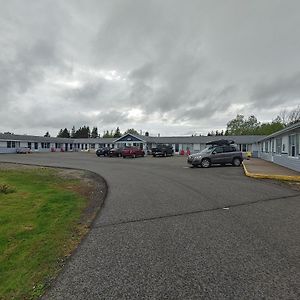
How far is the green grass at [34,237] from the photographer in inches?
148

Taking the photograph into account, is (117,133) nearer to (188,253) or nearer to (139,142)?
(139,142)

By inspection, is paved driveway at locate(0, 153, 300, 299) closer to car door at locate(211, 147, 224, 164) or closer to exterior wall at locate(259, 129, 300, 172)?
exterior wall at locate(259, 129, 300, 172)

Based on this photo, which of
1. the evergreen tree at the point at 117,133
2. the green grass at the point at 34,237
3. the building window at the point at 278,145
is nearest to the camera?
the green grass at the point at 34,237

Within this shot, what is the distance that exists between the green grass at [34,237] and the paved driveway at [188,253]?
1.12ft

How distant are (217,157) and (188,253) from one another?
1889 cm

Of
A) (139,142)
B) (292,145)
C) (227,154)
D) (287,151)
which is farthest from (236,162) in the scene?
(139,142)

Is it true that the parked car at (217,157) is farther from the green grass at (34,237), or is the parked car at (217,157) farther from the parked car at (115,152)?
the parked car at (115,152)

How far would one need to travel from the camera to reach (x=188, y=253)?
4.54 meters

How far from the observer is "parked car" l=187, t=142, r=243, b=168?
22.5 meters

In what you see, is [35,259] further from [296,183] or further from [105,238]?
[296,183]

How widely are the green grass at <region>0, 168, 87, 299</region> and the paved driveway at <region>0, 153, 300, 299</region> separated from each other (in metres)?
0.34

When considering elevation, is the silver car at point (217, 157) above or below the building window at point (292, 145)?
below

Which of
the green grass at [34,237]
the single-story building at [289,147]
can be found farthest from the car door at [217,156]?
the green grass at [34,237]

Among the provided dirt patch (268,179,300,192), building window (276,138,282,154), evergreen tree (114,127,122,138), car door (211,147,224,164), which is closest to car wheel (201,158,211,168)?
car door (211,147,224,164)
